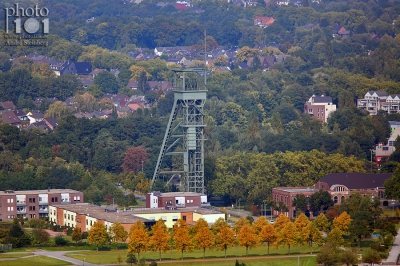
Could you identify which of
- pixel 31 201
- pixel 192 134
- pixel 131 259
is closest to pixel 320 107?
pixel 192 134

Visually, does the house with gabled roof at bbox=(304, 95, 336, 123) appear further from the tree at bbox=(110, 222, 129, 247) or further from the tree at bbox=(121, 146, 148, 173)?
the tree at bbox=(110, 222, 129, 247)

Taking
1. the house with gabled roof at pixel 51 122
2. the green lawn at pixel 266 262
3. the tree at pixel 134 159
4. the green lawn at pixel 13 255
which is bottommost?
the green lawn at pixel 266 262

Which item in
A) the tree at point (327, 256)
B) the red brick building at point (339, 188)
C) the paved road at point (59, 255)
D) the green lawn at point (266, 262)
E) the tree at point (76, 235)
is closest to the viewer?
the tree at point (327, 256)

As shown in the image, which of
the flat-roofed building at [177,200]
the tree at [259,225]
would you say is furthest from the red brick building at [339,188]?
the tree at [259,225]

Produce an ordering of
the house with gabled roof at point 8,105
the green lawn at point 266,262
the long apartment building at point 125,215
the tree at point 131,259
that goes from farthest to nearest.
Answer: the house with gabled roof at point 8,105, the long apartment building at point 125,215, the green lawn at point 266,262, the tree at point 131,259

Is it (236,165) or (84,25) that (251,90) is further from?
(84,25)

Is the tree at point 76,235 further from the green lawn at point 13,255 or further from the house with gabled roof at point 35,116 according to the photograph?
the house with gabled roof at point 35,116

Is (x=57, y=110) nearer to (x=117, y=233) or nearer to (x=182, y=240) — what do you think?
(x=117, y=233)
